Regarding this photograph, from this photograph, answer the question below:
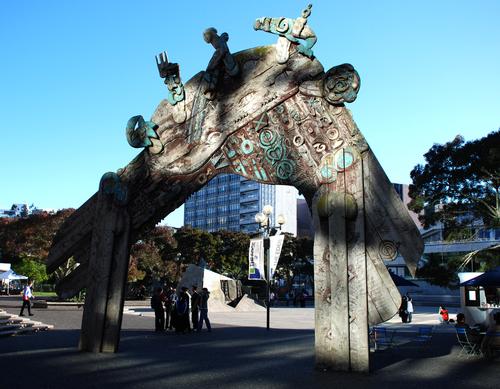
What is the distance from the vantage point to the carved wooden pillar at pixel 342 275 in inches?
337

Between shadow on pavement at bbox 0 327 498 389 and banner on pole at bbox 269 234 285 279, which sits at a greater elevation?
banner on pole at bbox 269 234 285 279

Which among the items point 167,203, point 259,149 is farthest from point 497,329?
point 167,203

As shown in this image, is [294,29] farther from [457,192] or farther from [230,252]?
[230,252]

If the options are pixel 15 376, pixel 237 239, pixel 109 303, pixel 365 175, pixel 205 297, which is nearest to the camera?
pixel 15 376

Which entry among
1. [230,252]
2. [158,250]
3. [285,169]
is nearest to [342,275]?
[285,169]

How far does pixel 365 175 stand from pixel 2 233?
36.0m

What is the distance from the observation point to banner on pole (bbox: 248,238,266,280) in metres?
20.0

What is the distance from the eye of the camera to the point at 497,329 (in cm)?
1070

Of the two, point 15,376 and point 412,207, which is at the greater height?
point 412,207

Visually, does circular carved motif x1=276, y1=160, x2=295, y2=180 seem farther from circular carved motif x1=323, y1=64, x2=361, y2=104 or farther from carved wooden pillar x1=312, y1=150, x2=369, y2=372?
circular carved motif x1=323, y1=64, x2=361, y2=104

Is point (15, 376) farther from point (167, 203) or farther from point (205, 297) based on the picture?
point (205, 297)

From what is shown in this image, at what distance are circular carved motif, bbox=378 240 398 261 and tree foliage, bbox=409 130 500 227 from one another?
832 inches

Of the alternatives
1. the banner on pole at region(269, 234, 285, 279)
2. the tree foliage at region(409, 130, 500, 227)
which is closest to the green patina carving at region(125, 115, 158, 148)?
the banner on pole at region(269, 234, 285, 279)

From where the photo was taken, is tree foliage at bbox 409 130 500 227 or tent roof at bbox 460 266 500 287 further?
tree foliage at bbox 409 130 500 227
